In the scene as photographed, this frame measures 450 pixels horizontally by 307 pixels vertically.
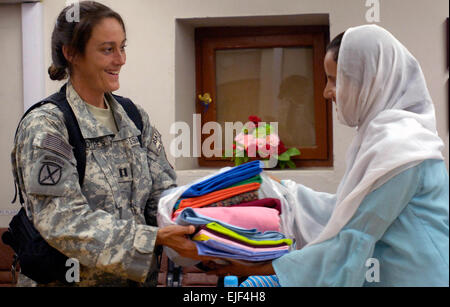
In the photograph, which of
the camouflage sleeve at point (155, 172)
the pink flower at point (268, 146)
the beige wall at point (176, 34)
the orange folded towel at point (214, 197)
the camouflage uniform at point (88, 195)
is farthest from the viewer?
the pink flower at point (268, 146)

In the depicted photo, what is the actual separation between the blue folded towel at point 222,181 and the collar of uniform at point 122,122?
20 cm

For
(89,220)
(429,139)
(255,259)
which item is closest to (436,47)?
(429,139)

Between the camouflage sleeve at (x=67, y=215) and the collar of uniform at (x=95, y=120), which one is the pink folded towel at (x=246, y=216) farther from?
the collar of uniform at (x=95, y=120)

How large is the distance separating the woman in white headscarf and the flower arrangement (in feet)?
4.84

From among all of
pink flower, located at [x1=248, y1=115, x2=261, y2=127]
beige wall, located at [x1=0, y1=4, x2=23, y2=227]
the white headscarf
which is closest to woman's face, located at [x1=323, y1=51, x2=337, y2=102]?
the white headscarf

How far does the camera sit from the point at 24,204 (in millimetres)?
1233

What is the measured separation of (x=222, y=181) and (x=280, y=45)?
1680 mm

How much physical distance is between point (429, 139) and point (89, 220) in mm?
711

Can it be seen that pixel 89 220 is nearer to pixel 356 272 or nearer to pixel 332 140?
pixel 356 272

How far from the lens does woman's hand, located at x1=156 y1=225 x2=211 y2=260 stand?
3.79 feet

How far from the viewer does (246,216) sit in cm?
120

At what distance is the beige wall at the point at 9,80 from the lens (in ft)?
8.61
